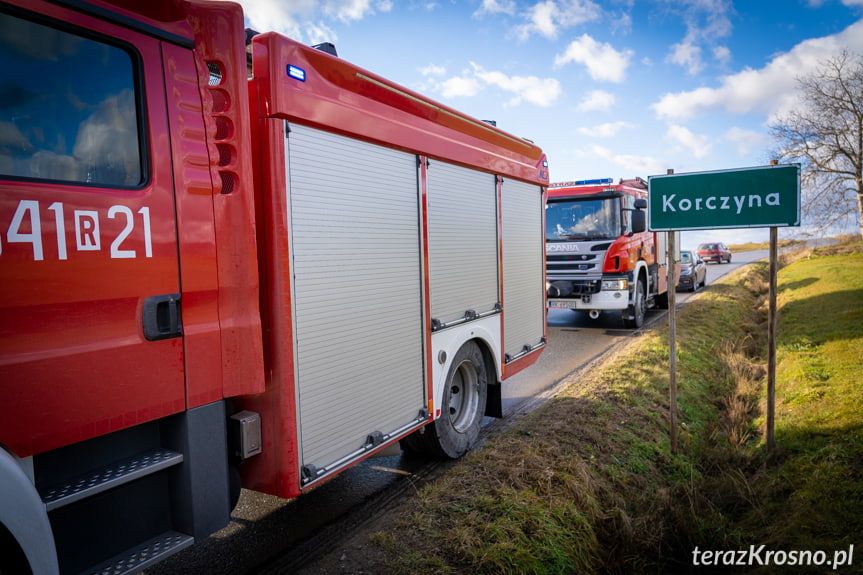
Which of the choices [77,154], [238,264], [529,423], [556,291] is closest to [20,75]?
[77,154]

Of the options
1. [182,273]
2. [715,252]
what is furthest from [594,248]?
[715,252]

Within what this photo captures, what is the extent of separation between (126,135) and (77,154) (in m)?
0.21

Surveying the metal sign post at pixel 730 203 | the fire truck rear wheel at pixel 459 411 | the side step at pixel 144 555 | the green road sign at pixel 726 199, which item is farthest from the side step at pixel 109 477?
the green road sign at pixel 726 199

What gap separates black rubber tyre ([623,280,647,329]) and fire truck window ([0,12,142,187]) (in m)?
10.5

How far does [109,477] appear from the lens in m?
2.12

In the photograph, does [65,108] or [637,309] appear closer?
[65,108]

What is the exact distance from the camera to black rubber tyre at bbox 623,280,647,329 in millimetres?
11320

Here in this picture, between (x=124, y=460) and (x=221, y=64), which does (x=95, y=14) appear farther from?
(x=124, y=460)

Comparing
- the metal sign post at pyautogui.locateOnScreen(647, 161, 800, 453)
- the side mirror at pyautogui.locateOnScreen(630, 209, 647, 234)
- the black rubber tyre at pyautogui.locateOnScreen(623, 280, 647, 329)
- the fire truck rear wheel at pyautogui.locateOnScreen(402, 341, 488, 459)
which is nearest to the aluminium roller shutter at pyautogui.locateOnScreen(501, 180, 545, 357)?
the fire truck rear wheel at pyautogui.locateOnScreen(402, 341, 488, 459)

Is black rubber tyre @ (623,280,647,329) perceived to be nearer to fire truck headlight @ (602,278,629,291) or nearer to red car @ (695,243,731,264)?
fire truck headlight @ (602,278,629,291)

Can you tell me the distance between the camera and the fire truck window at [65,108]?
1878 mm

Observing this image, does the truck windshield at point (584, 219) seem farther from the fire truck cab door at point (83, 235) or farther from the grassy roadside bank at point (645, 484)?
the fire truck cab door at point (83, 235)

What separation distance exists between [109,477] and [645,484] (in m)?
3.67

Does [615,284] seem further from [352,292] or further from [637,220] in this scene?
[352,292]
